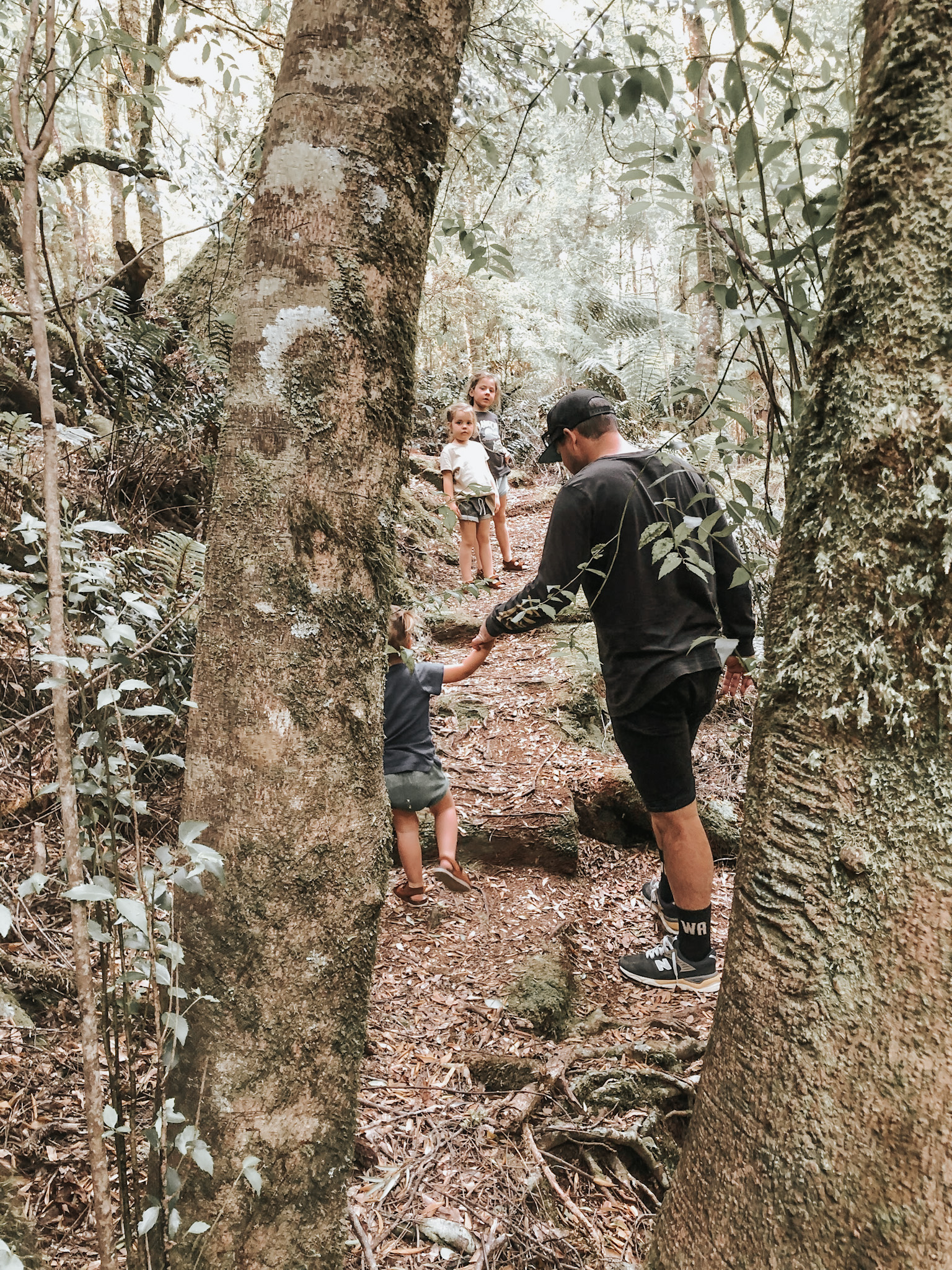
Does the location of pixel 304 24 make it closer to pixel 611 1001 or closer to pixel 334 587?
pixel 334 587

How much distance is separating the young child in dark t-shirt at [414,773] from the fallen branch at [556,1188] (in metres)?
1.55

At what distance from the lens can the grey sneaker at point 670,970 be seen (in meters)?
3.25

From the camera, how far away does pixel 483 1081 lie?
2.48 meters

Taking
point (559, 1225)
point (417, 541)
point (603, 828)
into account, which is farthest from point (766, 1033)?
point (417, 541)

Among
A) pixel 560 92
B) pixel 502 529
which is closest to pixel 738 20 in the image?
pixel 560 92

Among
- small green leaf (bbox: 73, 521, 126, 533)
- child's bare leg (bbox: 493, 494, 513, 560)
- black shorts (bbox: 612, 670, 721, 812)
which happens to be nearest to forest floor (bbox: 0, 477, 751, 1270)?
black shorts (bbox: 612, 670, 721, 812)

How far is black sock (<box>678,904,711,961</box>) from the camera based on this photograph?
3.24 meters

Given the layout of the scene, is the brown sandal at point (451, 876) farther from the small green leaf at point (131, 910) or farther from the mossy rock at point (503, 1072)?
the small green leaf at point (131, 910)

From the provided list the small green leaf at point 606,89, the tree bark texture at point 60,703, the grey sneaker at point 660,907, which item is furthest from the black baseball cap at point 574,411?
the tree bark texture at point 60,703

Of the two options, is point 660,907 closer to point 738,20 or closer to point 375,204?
point 375,204

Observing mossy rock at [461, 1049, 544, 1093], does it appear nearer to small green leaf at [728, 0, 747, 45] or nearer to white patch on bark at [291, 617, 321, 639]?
white patch on bark at [291, 617, 321, 639]

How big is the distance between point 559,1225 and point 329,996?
1086 mm

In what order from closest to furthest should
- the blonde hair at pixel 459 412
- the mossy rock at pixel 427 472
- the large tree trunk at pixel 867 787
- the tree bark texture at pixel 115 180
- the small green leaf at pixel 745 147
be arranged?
1. the large tree trunk at pixel 867 787
2. the small green leaf at pixel 745 147
3. the blonde hair at pixel 459 412
4. the tree bark texture at pixel 115 180
5. the mossy rock at pixel 427 472

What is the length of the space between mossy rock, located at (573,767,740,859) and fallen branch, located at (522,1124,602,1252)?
2.52m
